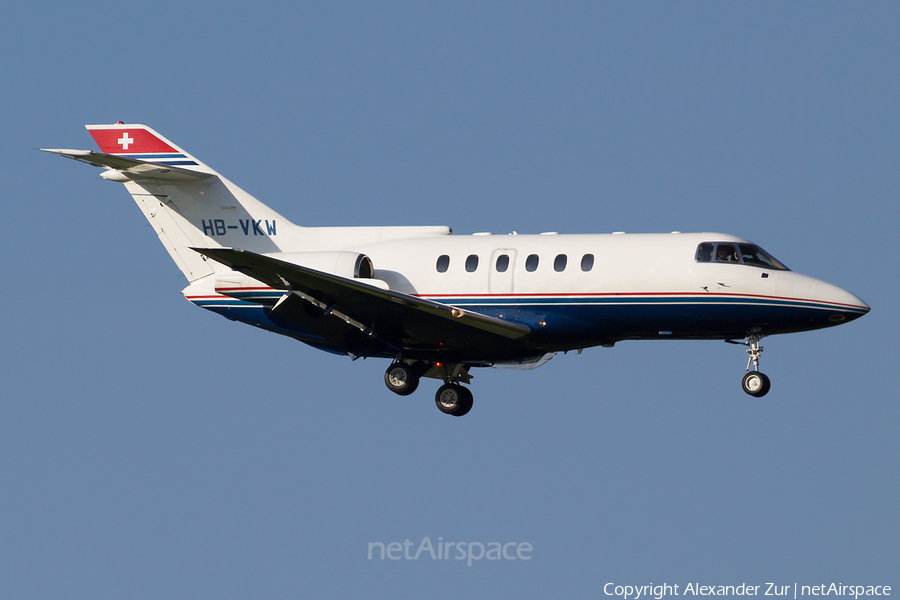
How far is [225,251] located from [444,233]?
6546 mm

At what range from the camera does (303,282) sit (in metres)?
24.4

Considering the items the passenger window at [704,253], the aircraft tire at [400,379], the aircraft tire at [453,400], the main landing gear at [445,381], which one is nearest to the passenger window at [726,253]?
the passenger window at [704,253]

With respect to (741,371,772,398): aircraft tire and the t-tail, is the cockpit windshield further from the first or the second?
the t-tail

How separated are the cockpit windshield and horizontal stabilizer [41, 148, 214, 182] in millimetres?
11835

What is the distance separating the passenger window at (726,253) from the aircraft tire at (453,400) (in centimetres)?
700

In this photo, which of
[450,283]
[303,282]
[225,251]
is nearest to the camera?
[225,251]

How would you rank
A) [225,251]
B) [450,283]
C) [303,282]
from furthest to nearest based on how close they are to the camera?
[450,283]
[303,282]
[225,251]

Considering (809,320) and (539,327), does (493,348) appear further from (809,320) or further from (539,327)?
(809,320)

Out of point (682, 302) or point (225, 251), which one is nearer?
point (225, 251)

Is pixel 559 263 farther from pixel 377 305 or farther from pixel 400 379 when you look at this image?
pixel 400 379

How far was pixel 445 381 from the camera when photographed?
28688 millimetres

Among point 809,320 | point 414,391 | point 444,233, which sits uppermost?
point 444,233

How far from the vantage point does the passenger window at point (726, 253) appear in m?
24.9

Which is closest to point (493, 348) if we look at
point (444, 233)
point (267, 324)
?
point (444, 233)
